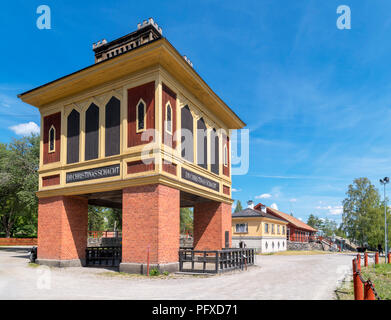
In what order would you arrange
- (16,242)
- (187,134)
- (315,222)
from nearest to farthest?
(187,134), (16,242), (315,222)

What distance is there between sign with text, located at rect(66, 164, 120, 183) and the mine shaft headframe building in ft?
0.18

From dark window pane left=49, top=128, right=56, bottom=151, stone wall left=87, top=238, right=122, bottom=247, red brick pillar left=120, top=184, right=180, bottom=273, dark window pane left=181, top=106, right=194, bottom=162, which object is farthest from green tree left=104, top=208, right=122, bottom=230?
red brick pillar left=120, top=184, right=180, bottom=273

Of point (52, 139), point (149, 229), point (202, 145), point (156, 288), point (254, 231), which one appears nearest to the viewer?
point (156, 288)

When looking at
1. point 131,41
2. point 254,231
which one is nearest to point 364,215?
point 254,231

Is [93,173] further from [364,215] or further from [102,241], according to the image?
[364,215]

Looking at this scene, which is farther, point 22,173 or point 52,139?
point 22,173

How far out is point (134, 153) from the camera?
1731cm

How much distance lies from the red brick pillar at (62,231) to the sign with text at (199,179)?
690 cm

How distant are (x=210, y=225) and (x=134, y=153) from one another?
8946 millimetres

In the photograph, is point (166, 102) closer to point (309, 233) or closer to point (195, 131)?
point (195, 131)

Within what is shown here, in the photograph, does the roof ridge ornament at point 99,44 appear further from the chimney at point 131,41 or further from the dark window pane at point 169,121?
the dark window pane at point 169,121

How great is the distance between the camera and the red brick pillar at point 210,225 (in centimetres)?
2311

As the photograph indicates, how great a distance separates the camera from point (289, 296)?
10172 millimetres
